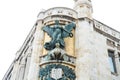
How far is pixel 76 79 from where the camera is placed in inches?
765

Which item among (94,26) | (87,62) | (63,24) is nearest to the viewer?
(87,62)

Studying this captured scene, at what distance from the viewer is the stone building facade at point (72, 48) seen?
1991 centimetres

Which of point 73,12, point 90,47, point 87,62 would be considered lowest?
point 87,62

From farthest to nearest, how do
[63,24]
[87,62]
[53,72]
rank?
[63,24]
[87,62]
[53,72]

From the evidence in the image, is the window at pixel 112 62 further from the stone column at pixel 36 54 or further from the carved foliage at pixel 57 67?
the stone column at pixel 36 54

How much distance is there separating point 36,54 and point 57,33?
2424 millimetres

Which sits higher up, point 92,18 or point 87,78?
point 92,18

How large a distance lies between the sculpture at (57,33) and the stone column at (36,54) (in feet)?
2.23

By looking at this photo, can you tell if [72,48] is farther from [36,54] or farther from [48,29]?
[36,54]

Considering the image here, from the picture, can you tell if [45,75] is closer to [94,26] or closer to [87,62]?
[87,62]

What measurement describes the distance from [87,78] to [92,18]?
7.27m

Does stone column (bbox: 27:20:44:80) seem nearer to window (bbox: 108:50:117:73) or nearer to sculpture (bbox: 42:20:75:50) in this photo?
sculpture (bbox: 42:20:75:50)

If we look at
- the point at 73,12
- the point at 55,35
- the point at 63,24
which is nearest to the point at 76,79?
the point at 55,35

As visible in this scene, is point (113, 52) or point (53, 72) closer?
point (53, 72)
